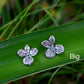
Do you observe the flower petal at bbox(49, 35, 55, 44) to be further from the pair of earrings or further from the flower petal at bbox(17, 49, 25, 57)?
the flower petal at bbox(17, 49, 25, 57)

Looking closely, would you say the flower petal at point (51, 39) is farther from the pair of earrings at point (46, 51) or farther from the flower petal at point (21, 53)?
the flower petal at point (21, 53)

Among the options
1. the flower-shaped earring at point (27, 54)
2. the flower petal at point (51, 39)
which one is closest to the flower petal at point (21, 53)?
the flower-shaped earring at point (27, 54)

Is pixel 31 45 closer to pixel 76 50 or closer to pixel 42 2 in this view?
pixel 76 50

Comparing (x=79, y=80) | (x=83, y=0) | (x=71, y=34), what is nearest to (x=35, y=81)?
(x=79, y=80)

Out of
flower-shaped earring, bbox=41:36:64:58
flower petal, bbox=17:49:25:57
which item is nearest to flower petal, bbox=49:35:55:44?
flower-shaped earring, bbox=41:36:64:58

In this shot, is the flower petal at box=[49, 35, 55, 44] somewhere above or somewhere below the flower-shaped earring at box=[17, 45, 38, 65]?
above

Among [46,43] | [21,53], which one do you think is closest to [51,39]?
[46,43]

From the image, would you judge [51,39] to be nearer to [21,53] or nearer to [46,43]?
[46,43]
